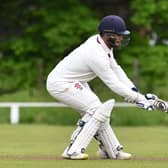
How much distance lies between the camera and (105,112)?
10.4m

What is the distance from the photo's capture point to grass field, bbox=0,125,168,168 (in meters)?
10.1

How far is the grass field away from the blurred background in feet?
18.8

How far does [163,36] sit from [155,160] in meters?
15.8

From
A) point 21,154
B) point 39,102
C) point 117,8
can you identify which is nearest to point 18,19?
point 117,8

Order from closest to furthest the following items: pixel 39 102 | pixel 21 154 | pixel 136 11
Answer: pixel 21 154 → pixel 39 102 → pixel 136 11

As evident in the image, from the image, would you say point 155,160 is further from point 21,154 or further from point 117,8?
point 117,8

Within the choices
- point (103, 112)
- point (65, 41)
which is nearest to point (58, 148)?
point (103, 112)

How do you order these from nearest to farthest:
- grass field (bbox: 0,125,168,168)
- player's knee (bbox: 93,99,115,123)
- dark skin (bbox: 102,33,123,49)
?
grass field (bbox: 0,125,168,168) < player's knee (bbox: 93,99,115,123) < dark skin (bbox: 102,33,123,49)

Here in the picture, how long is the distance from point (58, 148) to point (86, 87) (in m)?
2.51

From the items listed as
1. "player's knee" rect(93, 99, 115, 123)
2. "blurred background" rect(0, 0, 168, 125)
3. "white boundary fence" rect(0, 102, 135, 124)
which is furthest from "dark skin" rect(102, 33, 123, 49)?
"blurred background" rect(0, 0, 168, 125)

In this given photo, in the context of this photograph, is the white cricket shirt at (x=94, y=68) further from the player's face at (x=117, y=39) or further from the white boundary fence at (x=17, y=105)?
the white boundary fence at (x=17, y=105)

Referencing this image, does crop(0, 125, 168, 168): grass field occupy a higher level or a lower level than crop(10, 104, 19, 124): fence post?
higher

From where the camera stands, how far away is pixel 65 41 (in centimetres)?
2502

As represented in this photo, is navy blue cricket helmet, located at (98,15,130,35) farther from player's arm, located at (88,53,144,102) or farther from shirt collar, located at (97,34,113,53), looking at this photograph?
player's arm, located at (88,53,144,102)
